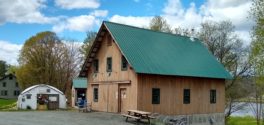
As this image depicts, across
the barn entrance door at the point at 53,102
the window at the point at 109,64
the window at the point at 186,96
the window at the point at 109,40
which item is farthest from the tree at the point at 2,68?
the window at the point at 186,96

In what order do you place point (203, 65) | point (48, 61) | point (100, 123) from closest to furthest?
point (100, 123), point (203, 65), point (48, 61)

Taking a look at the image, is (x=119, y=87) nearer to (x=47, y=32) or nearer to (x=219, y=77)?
(x=219, y=77)

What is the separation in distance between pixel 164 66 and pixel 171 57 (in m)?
2.06

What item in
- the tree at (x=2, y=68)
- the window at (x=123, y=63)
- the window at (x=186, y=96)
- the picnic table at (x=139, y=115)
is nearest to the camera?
the picnic table at (x=139, y=115)

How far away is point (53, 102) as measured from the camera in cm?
4106

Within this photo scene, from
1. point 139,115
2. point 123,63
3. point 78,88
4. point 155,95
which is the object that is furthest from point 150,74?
point 78,88

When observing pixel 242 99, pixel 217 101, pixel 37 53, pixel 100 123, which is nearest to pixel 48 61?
pixel 37 53

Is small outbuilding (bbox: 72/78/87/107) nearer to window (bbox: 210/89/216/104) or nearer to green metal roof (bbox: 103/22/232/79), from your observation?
green metal roof (bbox: 103/22/232/79)

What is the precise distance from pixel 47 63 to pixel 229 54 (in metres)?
34.6

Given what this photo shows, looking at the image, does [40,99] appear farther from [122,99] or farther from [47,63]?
[47,63]

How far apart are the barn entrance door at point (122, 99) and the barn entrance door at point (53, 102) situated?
1208cm

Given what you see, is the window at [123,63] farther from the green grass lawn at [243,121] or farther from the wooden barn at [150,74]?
the green grass lawn at [243,121]

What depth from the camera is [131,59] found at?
28797mm

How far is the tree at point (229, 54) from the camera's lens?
4466 centimetres
